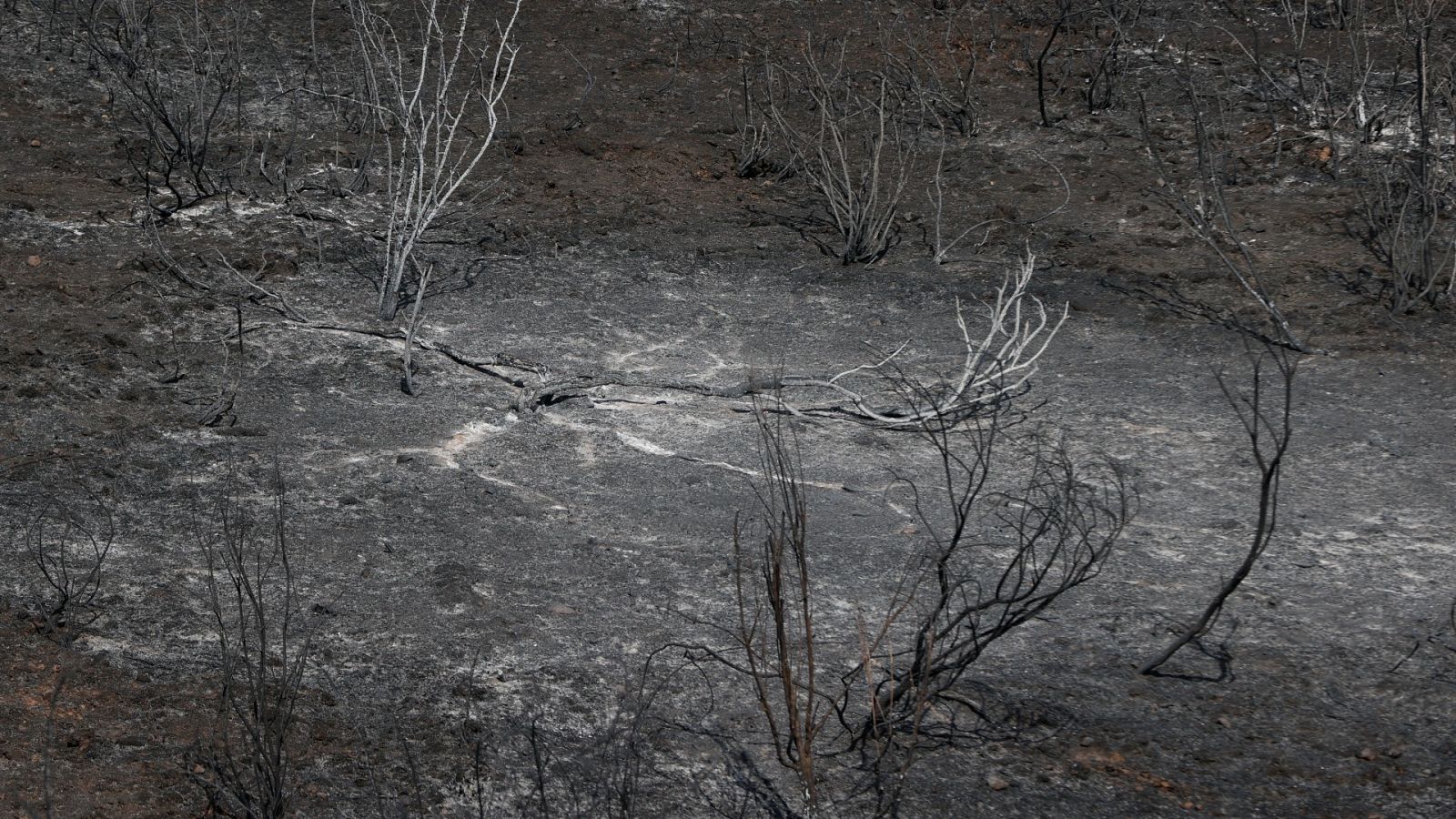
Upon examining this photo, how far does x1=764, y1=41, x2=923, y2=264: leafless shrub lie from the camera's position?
6.89 m

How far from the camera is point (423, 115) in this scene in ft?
20.3

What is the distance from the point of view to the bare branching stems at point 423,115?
6164mm

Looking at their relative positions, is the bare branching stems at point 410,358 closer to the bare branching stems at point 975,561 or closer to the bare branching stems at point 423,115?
the bare branching stems at point 423,115

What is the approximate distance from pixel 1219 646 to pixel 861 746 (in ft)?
3.79

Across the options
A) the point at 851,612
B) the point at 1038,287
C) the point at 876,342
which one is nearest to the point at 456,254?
the point at 876,342

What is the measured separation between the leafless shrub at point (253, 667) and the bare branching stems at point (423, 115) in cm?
191

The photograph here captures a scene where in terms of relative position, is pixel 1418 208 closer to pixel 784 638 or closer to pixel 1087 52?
pixel 1087 52

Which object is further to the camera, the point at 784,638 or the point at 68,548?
the point at 68,548

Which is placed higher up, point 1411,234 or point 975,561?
point 1411,234

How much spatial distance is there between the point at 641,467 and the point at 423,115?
2.11 metres

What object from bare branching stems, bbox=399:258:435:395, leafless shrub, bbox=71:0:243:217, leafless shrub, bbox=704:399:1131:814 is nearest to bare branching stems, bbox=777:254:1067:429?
leafless shrub, bbox=704:399:1131:814

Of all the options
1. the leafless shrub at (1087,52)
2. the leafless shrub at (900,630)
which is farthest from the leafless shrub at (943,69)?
the leafless shrub at (900,630)

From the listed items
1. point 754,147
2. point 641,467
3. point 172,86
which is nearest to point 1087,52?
point 754,147

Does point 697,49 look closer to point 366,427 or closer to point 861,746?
point 366,427
